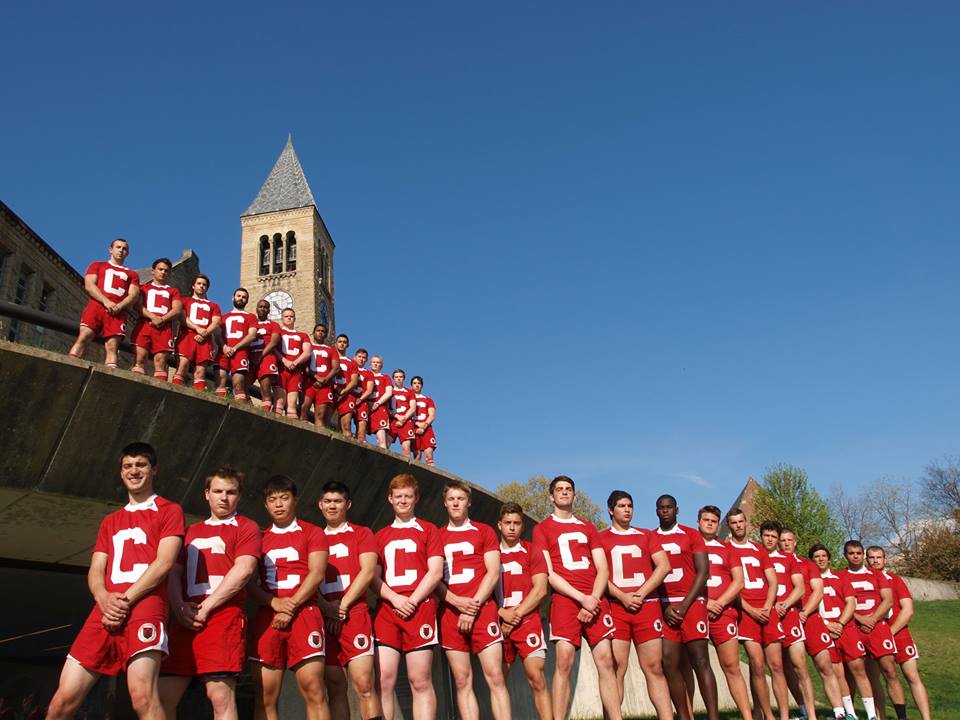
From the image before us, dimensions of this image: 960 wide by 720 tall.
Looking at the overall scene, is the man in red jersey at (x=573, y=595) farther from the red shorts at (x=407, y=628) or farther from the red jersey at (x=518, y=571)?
the red shorts at (x=407, y=628)

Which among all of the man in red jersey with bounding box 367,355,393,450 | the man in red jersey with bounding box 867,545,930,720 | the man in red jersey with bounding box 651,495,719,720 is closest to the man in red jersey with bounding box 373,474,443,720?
the man in red jersey with bounding box 651,495,719,720

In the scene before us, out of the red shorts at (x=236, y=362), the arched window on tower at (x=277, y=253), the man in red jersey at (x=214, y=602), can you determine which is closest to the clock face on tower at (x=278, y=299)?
the arched window on tower at (x=277, y=253)

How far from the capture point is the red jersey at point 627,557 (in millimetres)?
7000

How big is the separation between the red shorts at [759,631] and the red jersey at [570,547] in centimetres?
252

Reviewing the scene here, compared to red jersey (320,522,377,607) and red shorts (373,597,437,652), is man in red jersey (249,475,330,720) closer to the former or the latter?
red jersey (320,522,377,607)

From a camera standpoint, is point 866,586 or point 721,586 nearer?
point 721,586

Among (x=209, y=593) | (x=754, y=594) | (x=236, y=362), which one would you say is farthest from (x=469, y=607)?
(x=236, y=362)

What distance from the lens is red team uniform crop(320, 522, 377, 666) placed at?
18.8 feet

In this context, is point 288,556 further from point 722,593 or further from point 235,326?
point 235,326

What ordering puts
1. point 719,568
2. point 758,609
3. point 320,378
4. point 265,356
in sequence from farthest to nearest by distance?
point 320,378
point 265,356
point 758,609
point 719,568

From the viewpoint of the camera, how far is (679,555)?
7.46 m

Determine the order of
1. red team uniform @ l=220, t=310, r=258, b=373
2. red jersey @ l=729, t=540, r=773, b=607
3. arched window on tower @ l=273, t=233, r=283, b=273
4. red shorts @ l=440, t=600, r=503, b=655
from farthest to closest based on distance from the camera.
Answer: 1. arched window on tower @ l=273, t=233, r=283, b=273
2. red team uniform @ l=220, t=310, r=258, b=373
3. red jersey @ l=729, t=540, r=773, b=607
4. red shorts @ l=440, t=600, r=503, b=655

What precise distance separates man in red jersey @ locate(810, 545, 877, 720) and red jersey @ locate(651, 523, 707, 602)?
3257 millimetres

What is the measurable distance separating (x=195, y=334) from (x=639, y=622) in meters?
6.50
